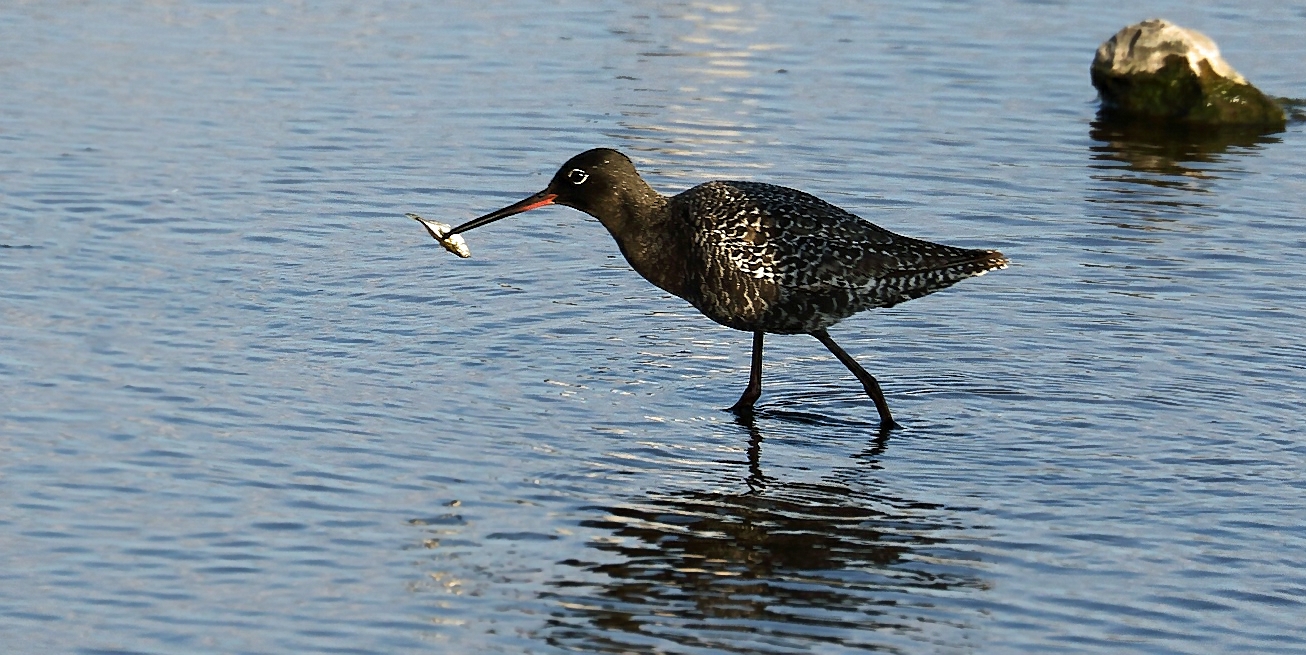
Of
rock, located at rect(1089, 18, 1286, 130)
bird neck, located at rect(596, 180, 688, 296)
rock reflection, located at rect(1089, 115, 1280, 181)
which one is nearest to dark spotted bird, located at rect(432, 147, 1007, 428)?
bird neck, located at rect(596, 180, 688, 296)

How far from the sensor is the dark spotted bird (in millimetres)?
11055

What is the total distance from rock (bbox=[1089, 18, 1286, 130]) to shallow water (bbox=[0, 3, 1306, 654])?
44 centimetres

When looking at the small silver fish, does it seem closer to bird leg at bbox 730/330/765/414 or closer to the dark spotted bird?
the dark spotted bird

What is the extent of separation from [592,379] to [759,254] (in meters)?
1.49

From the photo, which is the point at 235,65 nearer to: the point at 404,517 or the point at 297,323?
the point at 297,323

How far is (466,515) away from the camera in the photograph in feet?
31.2

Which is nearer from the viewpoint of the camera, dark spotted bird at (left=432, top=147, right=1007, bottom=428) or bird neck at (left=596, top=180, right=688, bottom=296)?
dark spotted bird at (left=432, top=147, right=1007, bottom=428)

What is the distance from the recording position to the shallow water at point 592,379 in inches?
337

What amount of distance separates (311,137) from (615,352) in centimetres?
662

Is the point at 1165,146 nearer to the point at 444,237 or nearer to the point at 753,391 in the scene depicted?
the point at 753,391

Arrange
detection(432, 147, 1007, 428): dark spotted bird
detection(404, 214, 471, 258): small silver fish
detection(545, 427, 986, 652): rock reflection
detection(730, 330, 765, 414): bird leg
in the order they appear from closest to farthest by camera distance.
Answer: detection(545, 427, 986, 652): rock reflection < detection(432, 147, 1007, 428): dark spotted bird < detection(730, 330, 765, 414): bird leg < detection(404, 214, 471, 258): small silver fish

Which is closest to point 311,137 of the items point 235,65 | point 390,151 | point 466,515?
point 390,151

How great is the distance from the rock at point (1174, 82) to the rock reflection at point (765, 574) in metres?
11.2

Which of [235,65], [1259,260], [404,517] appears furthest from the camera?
[235,65]
